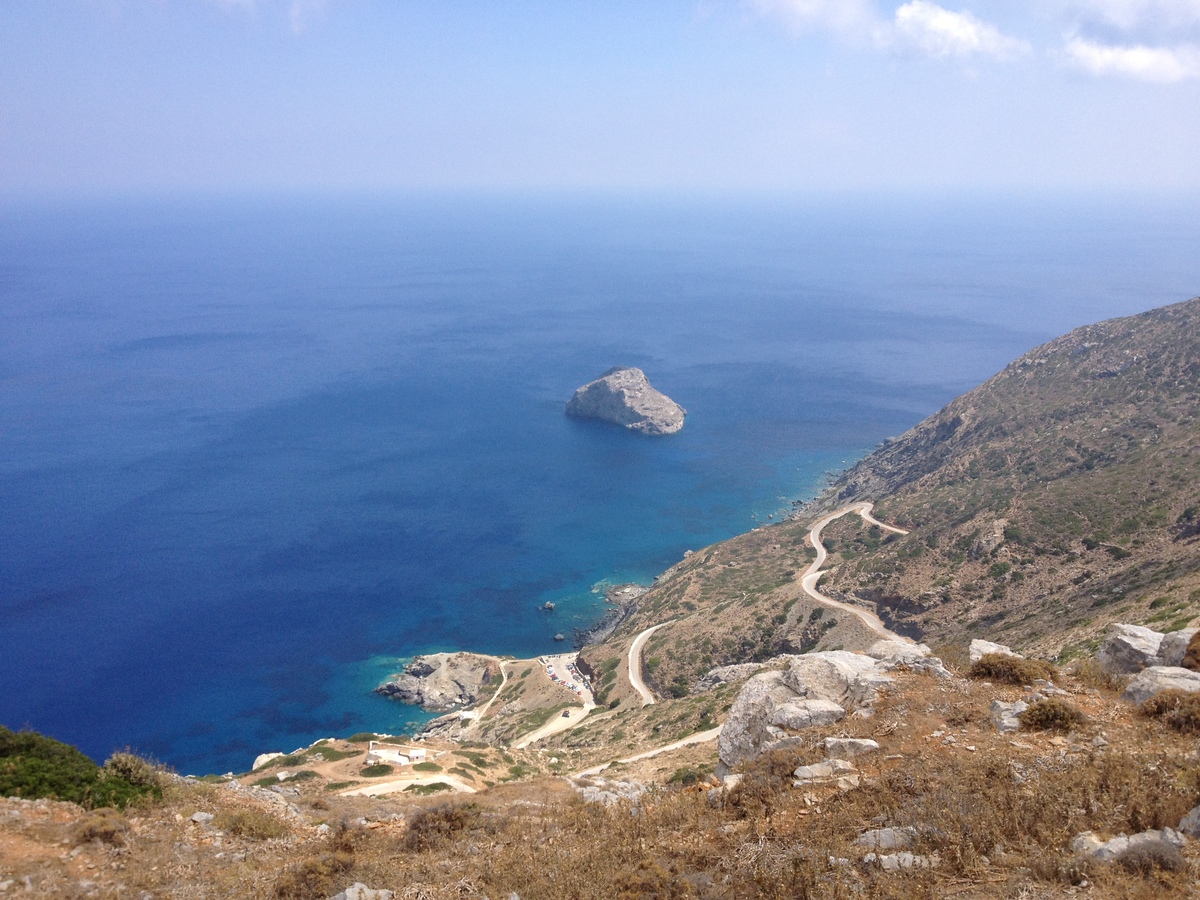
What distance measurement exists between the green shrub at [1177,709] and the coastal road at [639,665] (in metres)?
37.1

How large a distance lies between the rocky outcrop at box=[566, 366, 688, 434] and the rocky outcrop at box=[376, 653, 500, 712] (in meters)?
72.3

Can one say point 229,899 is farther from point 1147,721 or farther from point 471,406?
point 471,406

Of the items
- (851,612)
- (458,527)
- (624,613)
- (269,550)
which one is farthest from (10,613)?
(851,612)

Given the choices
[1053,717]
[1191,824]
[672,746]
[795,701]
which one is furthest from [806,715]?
[672,746]

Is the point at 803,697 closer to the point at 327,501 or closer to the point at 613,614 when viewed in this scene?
the point at 613,614

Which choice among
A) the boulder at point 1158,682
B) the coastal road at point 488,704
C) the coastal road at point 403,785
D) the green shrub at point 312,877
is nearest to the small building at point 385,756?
the coastal road at point 403,785

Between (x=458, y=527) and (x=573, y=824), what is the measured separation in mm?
84905

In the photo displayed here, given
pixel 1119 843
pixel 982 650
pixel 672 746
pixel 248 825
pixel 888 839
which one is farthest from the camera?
pixel 672 746

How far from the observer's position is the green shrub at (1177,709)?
12.2 m

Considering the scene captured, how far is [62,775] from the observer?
14.8m

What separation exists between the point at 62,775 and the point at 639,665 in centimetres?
4489

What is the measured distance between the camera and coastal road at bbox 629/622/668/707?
5128 cm

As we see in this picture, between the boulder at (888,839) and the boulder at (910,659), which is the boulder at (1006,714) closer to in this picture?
the boulder at (910,659)

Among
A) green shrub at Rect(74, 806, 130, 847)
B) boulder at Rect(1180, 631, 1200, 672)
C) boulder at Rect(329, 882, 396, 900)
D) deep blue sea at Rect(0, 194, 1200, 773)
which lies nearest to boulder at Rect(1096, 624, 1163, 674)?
boulder at Rect(1180, 631, 1200, 672)
